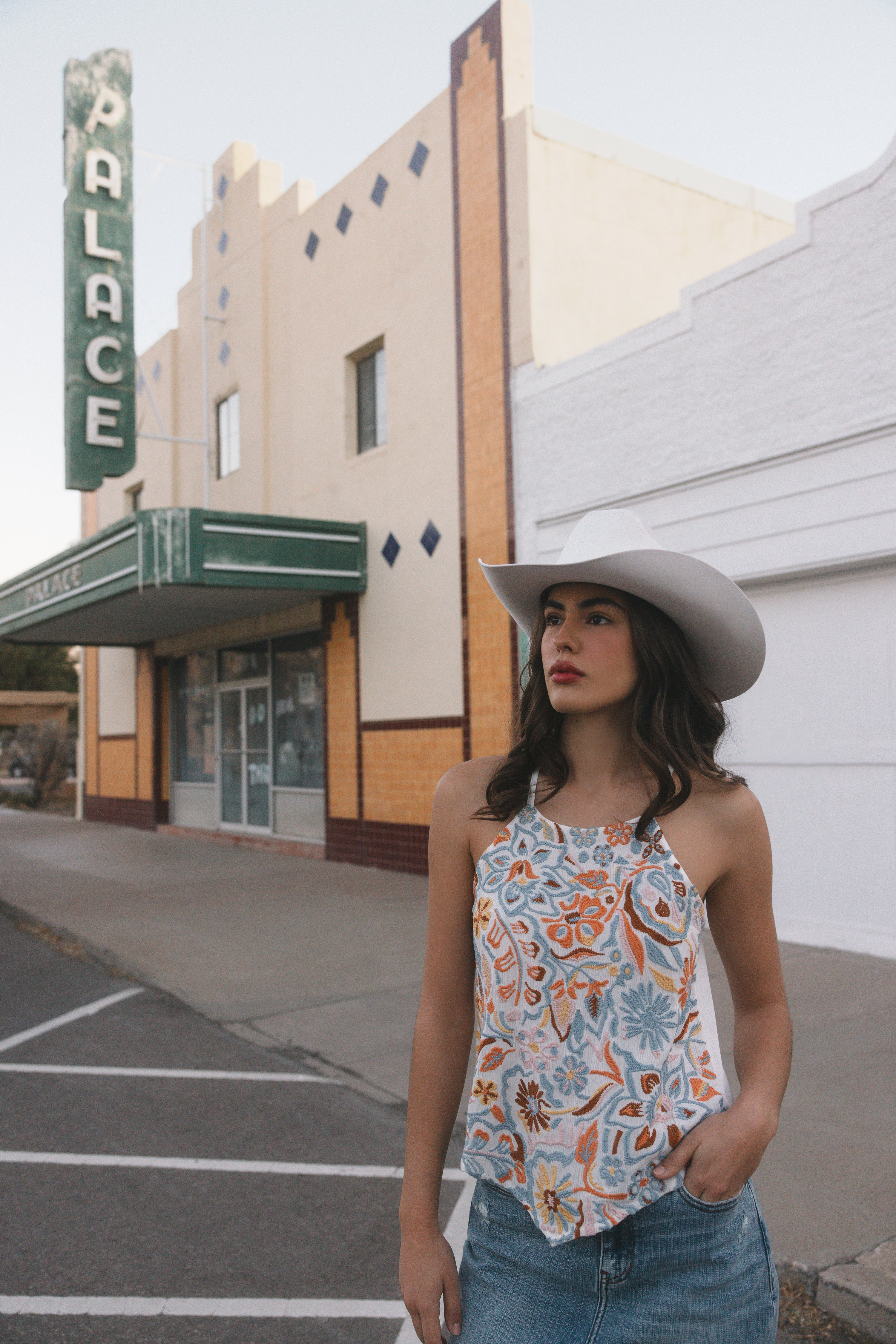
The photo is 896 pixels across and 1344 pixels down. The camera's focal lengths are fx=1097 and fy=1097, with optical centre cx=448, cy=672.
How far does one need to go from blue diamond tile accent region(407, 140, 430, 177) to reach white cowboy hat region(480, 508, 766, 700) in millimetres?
11000

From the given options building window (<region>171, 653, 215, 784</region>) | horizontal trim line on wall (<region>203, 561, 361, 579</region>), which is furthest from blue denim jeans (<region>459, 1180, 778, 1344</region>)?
building window (<region>171, 653, 215, 784</region>)

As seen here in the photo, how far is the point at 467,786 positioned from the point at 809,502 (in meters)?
6.37

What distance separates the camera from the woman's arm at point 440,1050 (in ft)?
5.12

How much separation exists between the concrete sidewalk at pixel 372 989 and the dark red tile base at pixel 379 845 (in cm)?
17

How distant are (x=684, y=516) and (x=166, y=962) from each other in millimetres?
5037

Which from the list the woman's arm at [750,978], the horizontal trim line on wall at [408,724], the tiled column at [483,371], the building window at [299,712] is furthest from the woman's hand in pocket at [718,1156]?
the building window at [299,712]

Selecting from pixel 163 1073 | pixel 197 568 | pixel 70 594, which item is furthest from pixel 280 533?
pixel 163 1073

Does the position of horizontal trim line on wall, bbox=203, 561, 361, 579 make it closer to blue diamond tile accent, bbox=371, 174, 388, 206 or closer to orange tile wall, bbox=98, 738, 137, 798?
blue diamond tile accent, bbox=371, 174, 388, 206

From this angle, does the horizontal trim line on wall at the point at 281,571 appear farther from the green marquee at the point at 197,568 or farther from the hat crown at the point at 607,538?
the hat crown at the point at 607,538

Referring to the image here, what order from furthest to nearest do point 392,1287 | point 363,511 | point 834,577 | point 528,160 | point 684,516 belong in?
point 363,511 < point 528,160 < point 684,516 < point 834,577 < point 392,1287

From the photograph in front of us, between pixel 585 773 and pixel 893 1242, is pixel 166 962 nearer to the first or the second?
pixel 893 1242

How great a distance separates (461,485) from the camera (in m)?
11.1

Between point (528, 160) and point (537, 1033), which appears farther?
point (528, 160)

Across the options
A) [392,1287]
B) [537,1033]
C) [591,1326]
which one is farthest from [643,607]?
[392,1287]
